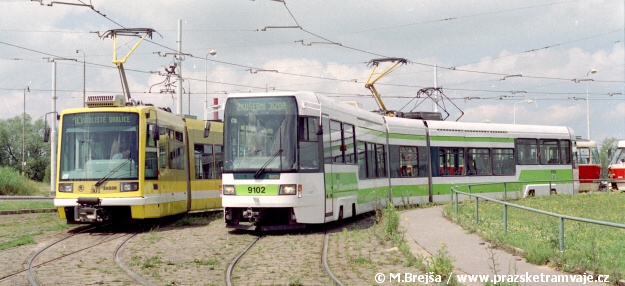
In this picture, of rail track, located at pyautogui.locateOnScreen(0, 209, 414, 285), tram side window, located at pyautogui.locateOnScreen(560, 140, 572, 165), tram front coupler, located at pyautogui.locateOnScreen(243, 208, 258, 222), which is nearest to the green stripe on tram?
tram side window, located at pyautogui.locateOnScreen(560, 140, 572, 165)

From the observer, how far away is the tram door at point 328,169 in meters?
16.4

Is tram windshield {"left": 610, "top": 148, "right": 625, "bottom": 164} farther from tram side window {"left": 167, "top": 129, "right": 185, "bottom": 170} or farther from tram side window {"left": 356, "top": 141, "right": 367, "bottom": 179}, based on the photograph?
tram side window {"left": 167, "top": 129, "right": 185, "bottom": 170}

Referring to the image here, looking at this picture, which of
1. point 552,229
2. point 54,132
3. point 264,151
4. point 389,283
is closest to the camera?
point 389,283

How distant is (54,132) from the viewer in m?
39.0

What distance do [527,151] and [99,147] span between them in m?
19.6

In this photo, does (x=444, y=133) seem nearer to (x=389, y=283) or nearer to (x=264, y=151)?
(x=264, y=151)

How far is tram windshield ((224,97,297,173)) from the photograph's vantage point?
15742 mm

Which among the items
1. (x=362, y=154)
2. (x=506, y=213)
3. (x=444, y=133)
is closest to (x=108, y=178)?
(x=362, y=154)

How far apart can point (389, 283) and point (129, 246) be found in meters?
6.63

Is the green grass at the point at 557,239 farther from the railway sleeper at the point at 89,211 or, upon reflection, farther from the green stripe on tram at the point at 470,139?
the railway sleeper at the point at 89,211

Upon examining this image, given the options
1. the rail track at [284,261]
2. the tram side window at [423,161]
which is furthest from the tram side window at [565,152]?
the rail track at [284,261]

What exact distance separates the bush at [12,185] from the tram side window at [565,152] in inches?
1351

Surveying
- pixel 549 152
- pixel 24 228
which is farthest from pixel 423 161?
Result: pixel 24 228

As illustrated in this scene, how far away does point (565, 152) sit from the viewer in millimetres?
31953
